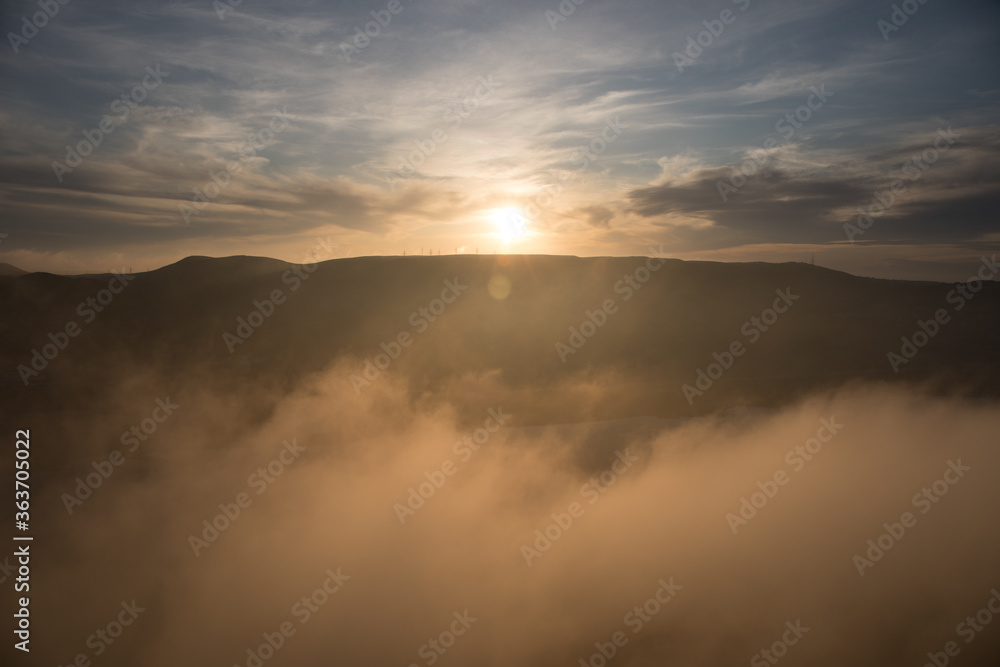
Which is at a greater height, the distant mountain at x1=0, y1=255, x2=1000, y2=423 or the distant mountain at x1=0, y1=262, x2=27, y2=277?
the distant mountain at x1=0, y1=262, x2=27, y2=277

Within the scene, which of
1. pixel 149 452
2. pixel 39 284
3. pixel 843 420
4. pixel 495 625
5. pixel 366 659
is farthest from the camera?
pixel 39 284

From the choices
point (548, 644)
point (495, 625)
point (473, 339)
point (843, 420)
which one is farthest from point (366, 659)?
point (473, 339)

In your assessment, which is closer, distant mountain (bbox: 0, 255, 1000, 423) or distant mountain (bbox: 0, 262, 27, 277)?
distant mountain (bbox: 0, 255, 1000, 423)

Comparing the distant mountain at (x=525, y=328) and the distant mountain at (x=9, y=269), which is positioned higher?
the distant mountain at (x=9, y=269)

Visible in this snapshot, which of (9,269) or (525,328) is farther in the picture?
(9,269)

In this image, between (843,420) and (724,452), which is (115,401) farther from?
(843,420)

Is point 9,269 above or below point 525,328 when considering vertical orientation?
above

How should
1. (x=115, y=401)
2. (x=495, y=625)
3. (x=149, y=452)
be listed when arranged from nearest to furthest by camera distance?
(x=495, y=625), (x=149, y=452), (x=115, y=401)

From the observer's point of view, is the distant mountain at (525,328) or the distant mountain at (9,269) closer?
the distant mountain at (525,328)
